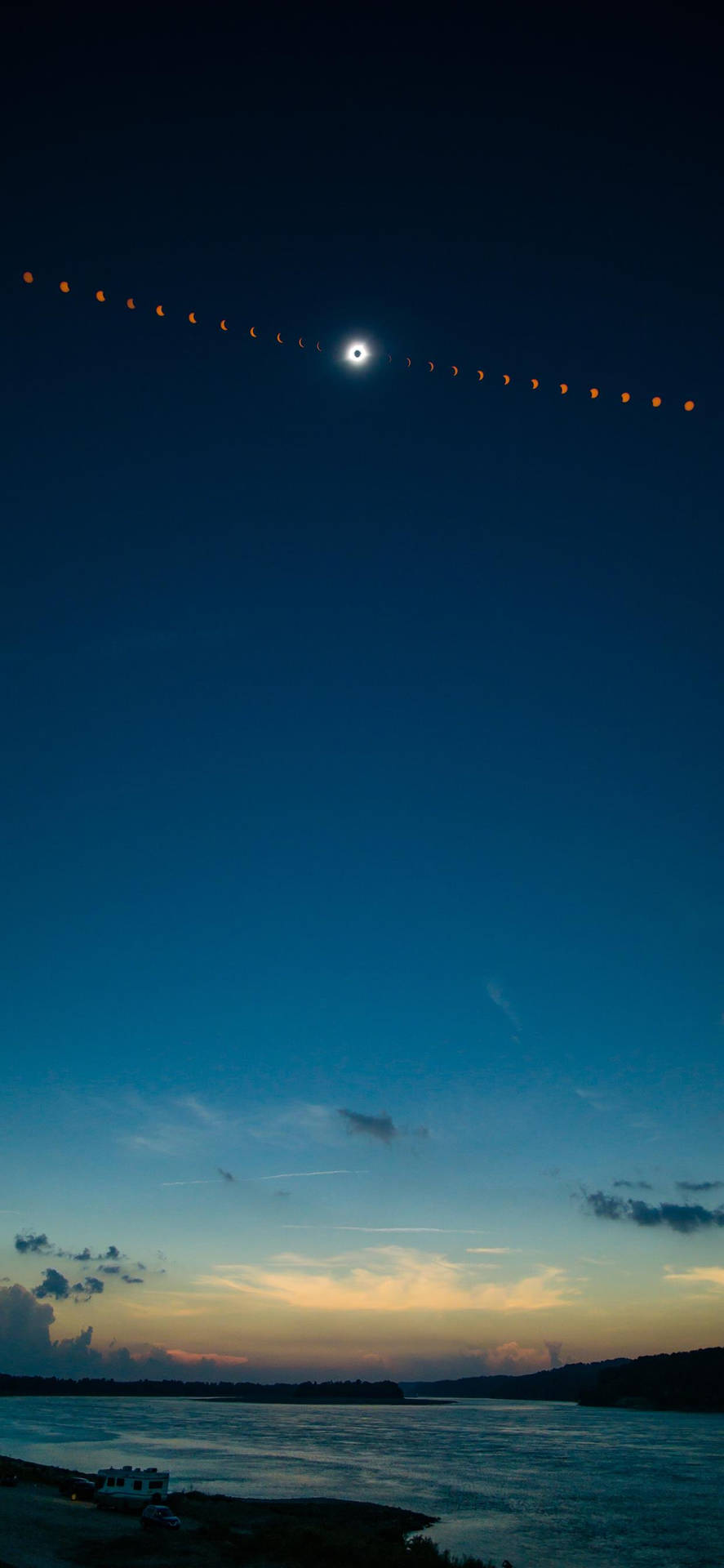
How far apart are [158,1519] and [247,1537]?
5.66 metres

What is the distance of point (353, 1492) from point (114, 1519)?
3176 cm

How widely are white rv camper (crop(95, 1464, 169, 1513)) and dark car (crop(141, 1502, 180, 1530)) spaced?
466 centimetres

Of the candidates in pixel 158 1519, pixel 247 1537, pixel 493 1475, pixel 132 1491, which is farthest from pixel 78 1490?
pixel 493 1475

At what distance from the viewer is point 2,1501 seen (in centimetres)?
5641

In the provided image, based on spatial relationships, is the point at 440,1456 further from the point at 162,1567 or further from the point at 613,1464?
the point at 162,1567

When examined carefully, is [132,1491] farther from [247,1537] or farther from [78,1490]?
[247,1537]

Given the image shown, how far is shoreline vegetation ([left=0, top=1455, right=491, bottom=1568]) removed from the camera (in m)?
42.5

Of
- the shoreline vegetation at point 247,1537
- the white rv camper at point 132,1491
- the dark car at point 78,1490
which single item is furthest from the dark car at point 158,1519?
the dark car at point 78,1490

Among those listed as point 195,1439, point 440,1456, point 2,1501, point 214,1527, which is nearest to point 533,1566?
point 214,1527

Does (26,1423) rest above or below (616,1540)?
below

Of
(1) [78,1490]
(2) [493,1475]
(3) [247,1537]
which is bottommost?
(2) [493,1475]

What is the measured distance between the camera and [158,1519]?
51031 mm

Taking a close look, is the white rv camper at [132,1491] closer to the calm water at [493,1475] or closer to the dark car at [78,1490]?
the dark car at [78,1490]

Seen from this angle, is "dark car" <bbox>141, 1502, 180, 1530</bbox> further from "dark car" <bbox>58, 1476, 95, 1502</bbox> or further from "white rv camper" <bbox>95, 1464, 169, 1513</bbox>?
"dark car" <bbox>58, 1476, 95, 1502</bbox>
